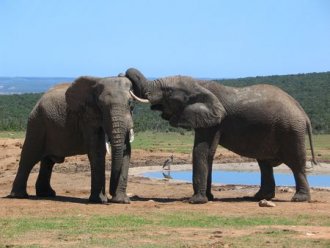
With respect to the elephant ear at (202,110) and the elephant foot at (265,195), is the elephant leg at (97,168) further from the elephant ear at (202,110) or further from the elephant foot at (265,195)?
the elephant foot at (265,195)

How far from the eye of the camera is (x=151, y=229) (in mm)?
13312

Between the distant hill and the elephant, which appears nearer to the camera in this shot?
the elephant

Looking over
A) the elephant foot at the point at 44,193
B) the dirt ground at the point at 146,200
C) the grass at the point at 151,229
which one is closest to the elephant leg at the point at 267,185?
the dirt ground at the point at 146,200

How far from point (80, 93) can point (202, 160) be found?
8.97 ft

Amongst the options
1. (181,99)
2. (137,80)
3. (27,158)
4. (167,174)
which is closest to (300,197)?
(181,99)

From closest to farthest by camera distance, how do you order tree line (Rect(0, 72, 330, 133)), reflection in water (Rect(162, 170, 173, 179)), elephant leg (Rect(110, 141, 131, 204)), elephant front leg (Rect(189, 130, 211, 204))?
Answer: elephant leg (Rect(110, 141, 131, 204))
elephant front leg (Rect(189, 130, 211, 204))
reflection in water (Rect(162, 170, 173, 179))
tree line (Rect(0, 72, 330, 133))

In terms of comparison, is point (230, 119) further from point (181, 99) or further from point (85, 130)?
point (85, 130)

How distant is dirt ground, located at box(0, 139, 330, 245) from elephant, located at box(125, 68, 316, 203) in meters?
0.82

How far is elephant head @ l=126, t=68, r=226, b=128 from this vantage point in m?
17.9

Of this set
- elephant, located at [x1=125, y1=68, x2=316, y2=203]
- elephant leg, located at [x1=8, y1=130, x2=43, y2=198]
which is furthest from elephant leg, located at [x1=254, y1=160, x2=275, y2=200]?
elephant leg, located at [x1=8, y1=130, x2=43, y2=198]

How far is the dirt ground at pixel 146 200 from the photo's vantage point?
51.9ft

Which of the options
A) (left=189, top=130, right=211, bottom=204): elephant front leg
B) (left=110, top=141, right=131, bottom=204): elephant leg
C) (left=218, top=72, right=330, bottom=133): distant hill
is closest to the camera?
(left=110, top=141, right=131, bottom=204): elephant leg

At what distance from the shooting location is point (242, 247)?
1162 cm

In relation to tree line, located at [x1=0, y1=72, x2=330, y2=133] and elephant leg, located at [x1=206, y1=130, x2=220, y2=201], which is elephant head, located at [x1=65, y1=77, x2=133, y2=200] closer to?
elephant leg, located at [x1=206, y1=130, x2=220, y2=201]
